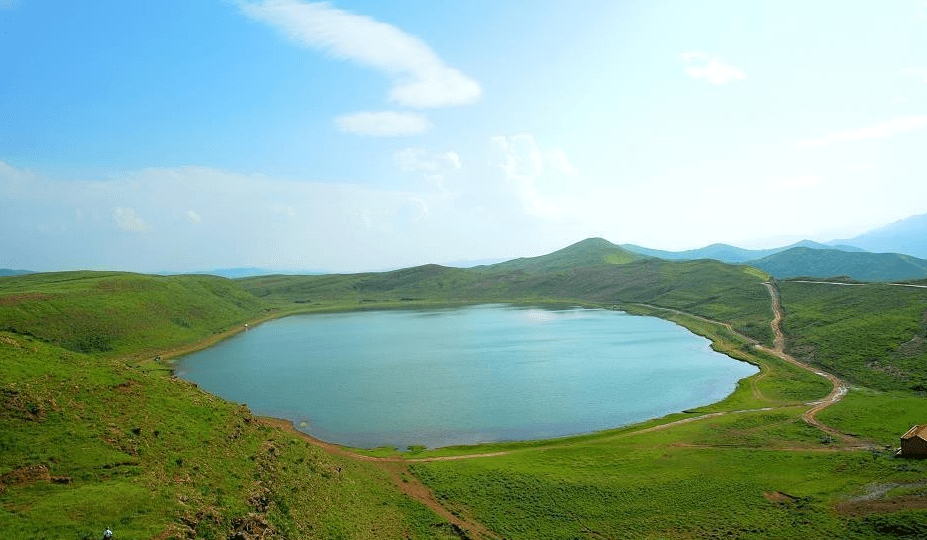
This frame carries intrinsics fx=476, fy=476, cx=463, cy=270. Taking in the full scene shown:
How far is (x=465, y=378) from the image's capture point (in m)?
77.6

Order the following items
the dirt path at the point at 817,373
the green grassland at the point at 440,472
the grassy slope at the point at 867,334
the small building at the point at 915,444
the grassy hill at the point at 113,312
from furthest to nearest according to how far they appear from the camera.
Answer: the grassy hill at the point at 113,312, the grassy slope at the point at 867,334, the dirt path at the point at 817,373, the small building at the point at 915,444, the green grassland at the point at 440,472

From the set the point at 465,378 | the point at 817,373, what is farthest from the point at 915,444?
the point at 465,378

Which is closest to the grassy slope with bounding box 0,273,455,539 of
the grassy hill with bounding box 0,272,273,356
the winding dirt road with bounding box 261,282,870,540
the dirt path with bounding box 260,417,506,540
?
the dirt path with bounding box 260,417,506,540

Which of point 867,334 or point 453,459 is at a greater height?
point 867,334

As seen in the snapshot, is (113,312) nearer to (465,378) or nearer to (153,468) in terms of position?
(465,378)

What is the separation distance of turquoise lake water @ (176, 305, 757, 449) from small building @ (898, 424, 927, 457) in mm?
24265

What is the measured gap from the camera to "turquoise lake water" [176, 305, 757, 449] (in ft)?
187

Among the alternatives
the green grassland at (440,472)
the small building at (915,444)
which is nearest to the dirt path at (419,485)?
the green grassland at (440,472)

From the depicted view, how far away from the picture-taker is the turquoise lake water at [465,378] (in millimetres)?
57000

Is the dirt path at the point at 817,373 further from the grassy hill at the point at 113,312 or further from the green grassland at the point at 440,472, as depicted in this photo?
the grassy hill at the point at 113,312

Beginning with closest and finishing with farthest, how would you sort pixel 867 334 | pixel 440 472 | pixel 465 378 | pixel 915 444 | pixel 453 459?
1. pixel 915 444
2. pixel 440 472
3. pixel 453 459
4. pixel 465 378
5. pixel 867 334

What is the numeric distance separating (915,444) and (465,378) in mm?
53491

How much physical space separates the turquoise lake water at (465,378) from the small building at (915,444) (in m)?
24.3

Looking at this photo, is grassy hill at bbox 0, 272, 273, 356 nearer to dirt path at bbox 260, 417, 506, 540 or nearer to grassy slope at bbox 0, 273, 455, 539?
dirt path at bbox 260, 417, 506, 540
